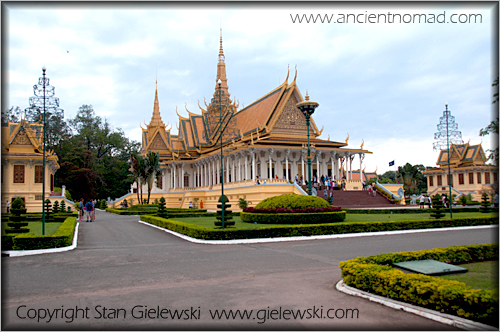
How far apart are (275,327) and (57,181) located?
6077cm

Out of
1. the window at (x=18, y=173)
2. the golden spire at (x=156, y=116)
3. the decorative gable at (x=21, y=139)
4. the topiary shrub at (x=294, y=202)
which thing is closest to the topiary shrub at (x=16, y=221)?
the topiary shrub at (x=294, y=202)

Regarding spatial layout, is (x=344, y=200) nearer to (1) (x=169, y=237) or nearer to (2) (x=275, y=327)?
(1) (x=169, y=237)

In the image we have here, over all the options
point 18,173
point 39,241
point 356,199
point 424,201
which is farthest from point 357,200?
point 18,173

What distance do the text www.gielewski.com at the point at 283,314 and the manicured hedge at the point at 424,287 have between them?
0.79m

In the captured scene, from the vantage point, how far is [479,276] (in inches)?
254

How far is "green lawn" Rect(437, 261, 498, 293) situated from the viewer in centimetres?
569

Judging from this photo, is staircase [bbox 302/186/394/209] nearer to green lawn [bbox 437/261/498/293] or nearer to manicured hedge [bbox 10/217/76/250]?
manicured hedge [bbox 10/217/76/250]

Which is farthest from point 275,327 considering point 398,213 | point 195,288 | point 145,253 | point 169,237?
point 398,213

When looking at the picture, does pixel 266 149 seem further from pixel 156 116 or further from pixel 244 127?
pixel 156 116

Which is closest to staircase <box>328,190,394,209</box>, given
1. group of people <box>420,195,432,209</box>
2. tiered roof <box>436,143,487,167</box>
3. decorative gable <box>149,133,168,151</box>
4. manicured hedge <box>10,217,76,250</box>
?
group of people <box>420,195,432,209</box>

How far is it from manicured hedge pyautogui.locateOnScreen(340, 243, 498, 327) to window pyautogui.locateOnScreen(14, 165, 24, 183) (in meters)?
35.3

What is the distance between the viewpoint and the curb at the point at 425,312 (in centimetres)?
455

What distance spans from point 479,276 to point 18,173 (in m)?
37.4

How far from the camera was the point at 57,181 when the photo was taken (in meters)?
58.0
